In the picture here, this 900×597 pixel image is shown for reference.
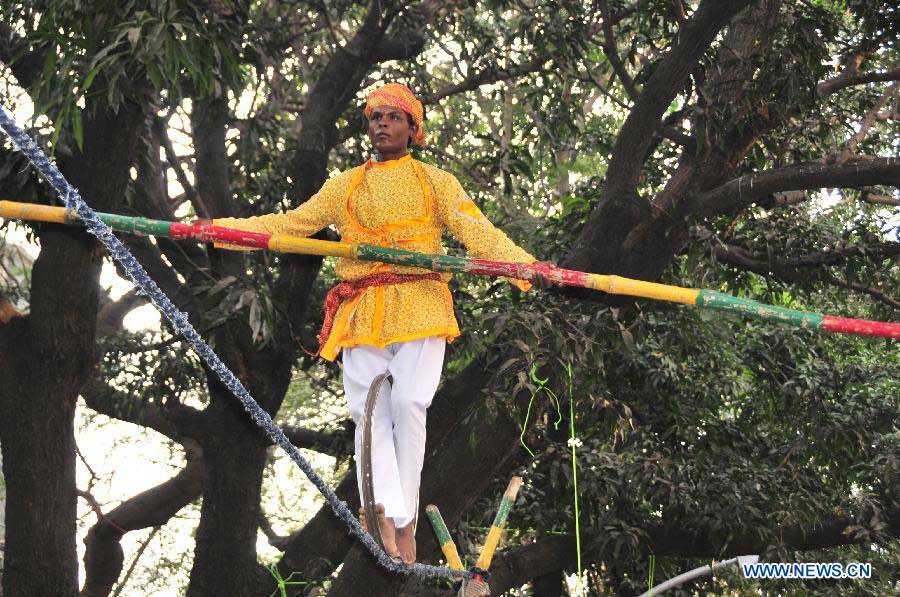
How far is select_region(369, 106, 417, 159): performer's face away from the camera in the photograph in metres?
3.66

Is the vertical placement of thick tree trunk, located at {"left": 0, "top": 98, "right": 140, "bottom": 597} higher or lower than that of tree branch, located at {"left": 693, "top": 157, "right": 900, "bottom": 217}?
lower

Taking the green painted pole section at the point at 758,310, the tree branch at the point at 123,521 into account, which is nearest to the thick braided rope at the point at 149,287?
the green painted pole section at the point at 758,310

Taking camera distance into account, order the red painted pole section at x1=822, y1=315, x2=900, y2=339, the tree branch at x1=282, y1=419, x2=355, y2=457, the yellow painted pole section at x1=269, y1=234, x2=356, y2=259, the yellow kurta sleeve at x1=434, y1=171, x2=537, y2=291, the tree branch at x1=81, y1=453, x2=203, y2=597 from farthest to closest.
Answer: the tree branch at x1=81, y1=453, x2=203, y2=597 < the tree branch at x1=282, y1=419, x2=355, y2=457 < the yellow kurta sleeve at x1=434, y1=171, x2=537, y2=291 < the yellow painted pole section at x1=269, y1=234, x2=356, y2=259 < the red painted pole section at x1=822, y1=315, x2=900, y2=339

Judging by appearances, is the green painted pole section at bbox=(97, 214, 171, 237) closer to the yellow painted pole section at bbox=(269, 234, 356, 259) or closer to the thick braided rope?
the thick braided rope

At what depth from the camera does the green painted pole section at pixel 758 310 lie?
9.84 feet

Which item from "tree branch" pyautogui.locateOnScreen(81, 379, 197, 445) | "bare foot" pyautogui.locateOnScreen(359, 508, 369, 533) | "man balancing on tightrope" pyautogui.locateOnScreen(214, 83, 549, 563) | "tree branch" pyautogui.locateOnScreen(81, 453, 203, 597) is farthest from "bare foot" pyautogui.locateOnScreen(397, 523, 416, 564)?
"tree branch" pyautogui.locateOnScreen(81, 453, 203, 597)

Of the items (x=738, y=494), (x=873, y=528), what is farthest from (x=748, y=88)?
(x=873, y=528)

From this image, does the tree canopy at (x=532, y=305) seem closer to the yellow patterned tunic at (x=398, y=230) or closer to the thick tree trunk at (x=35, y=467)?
the thick tree trunk at (x=35, y=467)

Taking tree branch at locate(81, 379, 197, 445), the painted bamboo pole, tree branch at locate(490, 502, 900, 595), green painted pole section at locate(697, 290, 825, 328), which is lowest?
tree branch at locate(490, 502, 900, 595)

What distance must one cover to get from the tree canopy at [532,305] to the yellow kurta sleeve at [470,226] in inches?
23.5

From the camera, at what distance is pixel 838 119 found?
20.0 ft

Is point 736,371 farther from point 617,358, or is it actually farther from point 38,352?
point 38,352

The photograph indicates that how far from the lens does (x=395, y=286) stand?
3.71 m

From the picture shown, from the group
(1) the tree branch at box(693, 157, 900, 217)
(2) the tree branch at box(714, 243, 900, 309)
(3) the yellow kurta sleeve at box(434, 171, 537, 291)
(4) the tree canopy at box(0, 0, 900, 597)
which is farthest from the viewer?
(2) the tree branch at box(714, 243, 900, 309)
